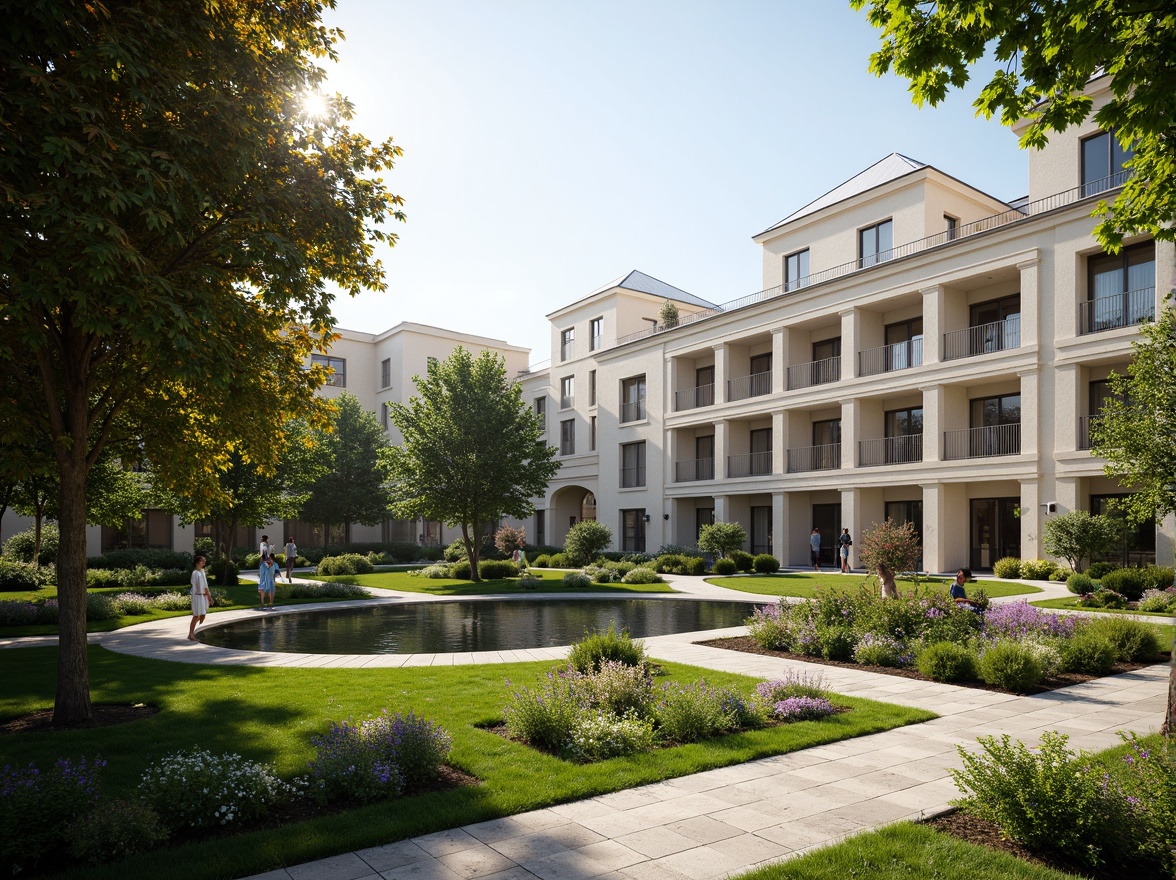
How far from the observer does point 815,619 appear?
12.8m

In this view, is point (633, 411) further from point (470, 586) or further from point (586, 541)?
point (470, 586)

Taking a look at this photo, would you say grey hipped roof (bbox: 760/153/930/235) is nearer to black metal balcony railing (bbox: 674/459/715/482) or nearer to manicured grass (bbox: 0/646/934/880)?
black metal balcony railing (bbox: 674/459/715/482)

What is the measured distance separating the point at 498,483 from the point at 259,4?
21900mm

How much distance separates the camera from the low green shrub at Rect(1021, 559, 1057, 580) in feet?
76.1

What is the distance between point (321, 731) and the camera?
7.22 m

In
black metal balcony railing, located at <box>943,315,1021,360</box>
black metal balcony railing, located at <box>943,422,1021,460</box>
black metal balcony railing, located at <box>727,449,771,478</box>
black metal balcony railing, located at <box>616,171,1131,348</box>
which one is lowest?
black metal balcony railing, located at <box>727,449,771,478</box>

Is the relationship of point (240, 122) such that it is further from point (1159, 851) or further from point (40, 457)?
point (1159, 851)

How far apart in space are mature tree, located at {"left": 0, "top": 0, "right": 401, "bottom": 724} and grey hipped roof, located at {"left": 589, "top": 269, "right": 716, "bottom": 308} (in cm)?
3554

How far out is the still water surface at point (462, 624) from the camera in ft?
44.9

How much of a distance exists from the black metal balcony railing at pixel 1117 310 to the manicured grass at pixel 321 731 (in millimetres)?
20701

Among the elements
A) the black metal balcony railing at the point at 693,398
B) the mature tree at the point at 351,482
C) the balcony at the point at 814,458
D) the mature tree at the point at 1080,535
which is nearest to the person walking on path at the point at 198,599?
the mature tree at the point at 1080,535

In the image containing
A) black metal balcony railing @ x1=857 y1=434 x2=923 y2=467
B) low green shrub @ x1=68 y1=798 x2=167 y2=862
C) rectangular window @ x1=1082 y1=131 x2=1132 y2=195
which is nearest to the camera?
low green shrub @ x1=68 y1=798 x2=167 y2=862

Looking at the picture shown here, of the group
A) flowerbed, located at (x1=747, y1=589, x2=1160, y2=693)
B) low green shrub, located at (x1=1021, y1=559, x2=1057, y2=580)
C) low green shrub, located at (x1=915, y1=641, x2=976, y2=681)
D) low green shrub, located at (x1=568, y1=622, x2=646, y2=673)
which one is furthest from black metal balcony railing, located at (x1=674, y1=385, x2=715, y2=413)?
low green shrub, located at (x1=568, y1=622, x2=646, y2=673)

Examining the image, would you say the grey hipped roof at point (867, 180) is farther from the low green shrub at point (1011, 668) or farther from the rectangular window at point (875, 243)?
the low green shrub at point (1011, 668)
